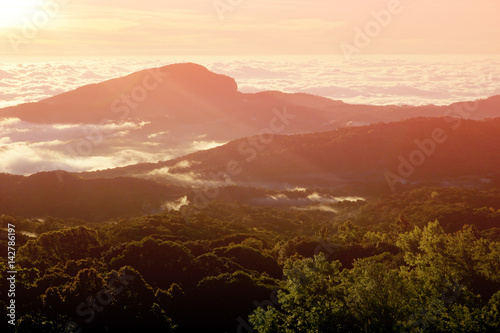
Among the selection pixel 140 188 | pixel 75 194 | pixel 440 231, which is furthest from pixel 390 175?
pixel 440 231

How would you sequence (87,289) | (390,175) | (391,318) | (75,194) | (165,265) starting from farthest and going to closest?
(390,175), (75,194), (165,265), (87,289), (391,318)

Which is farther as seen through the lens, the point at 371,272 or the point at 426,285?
the point at 426,285

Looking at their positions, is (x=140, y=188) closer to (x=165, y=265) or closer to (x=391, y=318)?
(x=165, y=265)

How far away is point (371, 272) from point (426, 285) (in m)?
5.80

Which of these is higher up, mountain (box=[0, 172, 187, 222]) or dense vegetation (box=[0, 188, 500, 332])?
dense vegetation (box=[0, 188, 500, 332])

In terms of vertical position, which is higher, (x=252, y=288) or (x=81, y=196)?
(x=252, y=288)

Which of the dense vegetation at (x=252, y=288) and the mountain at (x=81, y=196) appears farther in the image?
the mountain at (x=81, y=196)

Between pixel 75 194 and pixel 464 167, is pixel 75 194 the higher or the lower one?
the lower one

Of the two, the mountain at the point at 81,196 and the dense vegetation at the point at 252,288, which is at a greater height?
the dense vegetation at the point at 252,288

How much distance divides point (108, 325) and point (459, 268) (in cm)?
2618

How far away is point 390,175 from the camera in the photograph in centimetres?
18975

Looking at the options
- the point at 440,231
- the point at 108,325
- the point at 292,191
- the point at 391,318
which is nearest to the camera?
the point at 391,318

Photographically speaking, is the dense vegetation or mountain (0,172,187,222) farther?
mountain (0,172,187,222)

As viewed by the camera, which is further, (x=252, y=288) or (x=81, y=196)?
(x=81, y=196)
